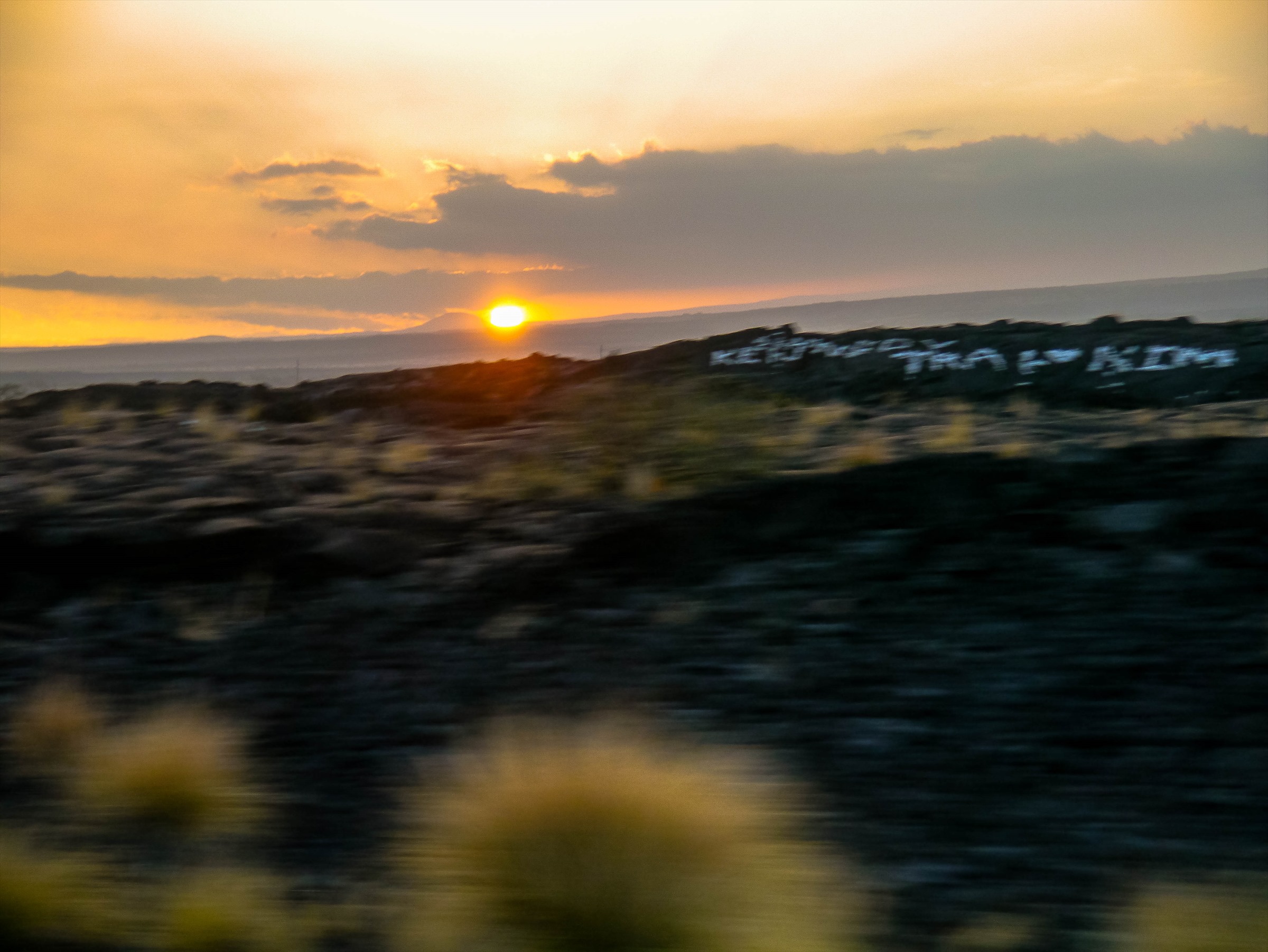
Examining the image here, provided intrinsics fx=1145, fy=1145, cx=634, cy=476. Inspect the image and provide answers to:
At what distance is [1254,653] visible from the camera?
7.26m

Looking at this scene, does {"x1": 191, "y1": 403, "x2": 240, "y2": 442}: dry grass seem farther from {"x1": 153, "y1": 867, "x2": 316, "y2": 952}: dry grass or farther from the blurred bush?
{"x1": 153, "y1": 867, "x2": 316, "y2": 952}: dry grass

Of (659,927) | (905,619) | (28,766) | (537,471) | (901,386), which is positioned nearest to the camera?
(659,927)

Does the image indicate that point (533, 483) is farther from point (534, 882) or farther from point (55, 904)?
point (534, 882)

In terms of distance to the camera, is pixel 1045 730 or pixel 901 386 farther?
pixel 901 386

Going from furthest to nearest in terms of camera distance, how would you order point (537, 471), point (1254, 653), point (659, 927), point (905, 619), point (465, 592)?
1. point (537, 471)
2. point (465, 592)
3. point (905, 619)
4. point (1254, 653)
5. point (659, 927)

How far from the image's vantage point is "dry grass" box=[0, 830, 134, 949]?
4410 mm

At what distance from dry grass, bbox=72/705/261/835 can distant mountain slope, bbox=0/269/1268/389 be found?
139300 mm

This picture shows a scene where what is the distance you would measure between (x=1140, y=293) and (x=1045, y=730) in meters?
208

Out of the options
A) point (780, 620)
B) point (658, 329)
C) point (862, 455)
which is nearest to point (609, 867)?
point (780, 620)

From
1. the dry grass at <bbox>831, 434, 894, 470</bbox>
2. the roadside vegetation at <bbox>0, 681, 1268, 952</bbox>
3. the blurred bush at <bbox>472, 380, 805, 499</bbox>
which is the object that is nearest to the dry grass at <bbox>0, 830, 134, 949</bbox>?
Result: the roadside vegetation at <bbox>0, 681, 1268, 952</bbox>

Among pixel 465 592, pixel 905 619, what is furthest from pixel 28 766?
pixel 905 619

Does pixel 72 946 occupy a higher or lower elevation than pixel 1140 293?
lower

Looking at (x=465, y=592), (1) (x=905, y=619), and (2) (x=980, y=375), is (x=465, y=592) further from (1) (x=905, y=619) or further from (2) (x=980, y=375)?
(2) (x=980, y=375)

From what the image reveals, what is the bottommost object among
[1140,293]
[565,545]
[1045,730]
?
[1045,730]
